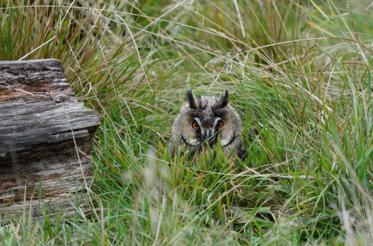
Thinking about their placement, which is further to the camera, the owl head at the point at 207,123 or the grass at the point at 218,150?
the owl head at the point at 207,123

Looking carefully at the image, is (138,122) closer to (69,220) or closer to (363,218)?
(69,220)

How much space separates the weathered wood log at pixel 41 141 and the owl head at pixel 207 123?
71 centimetres

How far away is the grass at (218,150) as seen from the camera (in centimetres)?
394

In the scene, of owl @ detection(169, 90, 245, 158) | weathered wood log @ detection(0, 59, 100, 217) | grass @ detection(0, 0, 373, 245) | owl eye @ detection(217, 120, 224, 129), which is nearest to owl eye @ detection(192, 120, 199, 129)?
owl @ detection(169, 90, 245, 158)

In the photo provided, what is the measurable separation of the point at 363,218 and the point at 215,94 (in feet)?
6.93

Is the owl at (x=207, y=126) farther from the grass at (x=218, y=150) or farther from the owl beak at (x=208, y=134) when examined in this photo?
the grass at (x=218, y=150)

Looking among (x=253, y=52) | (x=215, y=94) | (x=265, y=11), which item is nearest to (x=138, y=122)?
(x=215, y=94)

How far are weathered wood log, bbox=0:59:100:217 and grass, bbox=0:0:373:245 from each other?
0.15 metres

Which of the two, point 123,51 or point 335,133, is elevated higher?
point 335,133

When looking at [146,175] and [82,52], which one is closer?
[146,175]

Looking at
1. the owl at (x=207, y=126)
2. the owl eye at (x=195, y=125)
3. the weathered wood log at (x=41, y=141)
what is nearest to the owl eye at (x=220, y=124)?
the owl at (x=207, y=126)

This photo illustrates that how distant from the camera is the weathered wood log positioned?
4.14 m

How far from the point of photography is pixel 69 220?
4.23m

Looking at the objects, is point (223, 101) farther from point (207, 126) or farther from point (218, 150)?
point (218, 150)
